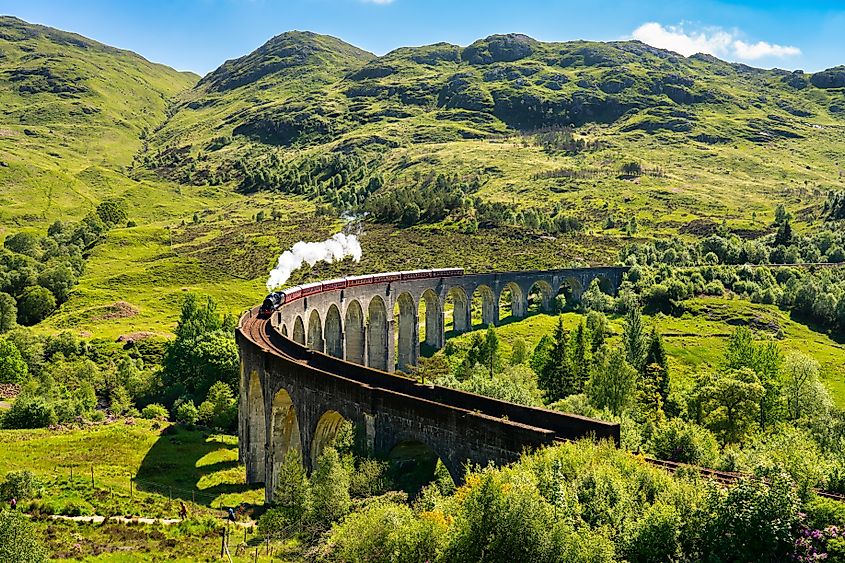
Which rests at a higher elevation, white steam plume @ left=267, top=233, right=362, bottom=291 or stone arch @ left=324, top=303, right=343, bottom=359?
white steam plume @ left=267, top=233, right=362, bottom=291

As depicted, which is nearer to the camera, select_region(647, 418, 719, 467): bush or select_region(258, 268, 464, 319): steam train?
select_region(647, 418, 719, 467): bush

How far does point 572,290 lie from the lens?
117750 mm

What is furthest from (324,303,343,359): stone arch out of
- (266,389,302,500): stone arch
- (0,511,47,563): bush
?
(0,511,47,563): bush

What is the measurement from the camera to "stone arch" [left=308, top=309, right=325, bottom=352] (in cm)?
7169

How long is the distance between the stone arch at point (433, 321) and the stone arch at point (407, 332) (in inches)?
164

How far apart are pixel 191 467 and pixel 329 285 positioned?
28159mm

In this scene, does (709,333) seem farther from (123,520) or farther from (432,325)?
(123,520)

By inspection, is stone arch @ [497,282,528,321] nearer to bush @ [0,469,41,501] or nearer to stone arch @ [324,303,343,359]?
stone arch @ [324,303,343,359]

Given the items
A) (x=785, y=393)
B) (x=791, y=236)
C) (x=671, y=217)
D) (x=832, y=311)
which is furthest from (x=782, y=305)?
(x=671, y=217)

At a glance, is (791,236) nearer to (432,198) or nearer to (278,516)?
(432,198)

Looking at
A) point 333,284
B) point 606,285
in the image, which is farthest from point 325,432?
point 606,285

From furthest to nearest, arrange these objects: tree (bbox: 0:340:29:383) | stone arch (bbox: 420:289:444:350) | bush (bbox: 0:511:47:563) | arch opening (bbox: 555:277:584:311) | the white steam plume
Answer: arch opening (bbox: 555:277:584:311) → the white steam plume → stone arch (bbox: 420:289:444:350) → tree (bbox: 0:340:29:383) → bush (bbox: 0:511:47:563)

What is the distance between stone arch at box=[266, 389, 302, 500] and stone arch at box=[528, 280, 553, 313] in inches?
2935

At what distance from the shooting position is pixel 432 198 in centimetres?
16862
